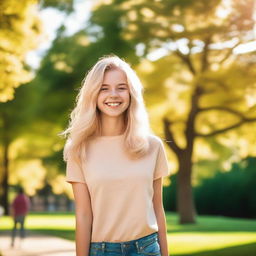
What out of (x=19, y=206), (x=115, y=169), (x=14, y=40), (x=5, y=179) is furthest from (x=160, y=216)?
(x=5, y=179)

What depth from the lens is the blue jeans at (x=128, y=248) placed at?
11.6 ft

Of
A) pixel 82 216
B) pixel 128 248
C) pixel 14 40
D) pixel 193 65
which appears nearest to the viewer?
pixel 128 248

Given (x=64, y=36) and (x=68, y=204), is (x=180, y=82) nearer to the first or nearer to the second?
(x=64, y=36)

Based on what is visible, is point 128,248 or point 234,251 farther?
point 234,251

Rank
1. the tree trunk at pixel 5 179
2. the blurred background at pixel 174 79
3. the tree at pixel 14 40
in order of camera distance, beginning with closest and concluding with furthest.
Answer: the tree at pixel 14 40 → the blurred background at pixel 174 79 → the tree trunk at pixel 5 179

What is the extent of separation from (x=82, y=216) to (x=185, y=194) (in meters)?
27.4

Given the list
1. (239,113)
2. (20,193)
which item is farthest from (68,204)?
(20,193)

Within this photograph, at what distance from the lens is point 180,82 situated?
2731 centimetres

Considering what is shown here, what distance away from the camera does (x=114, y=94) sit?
12.2 ft

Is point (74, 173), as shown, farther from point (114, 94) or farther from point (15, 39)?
point (15, 39)

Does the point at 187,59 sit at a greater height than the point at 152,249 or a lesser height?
greater

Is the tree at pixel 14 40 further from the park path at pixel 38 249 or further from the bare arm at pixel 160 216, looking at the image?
the bare arm at pixel 160 216

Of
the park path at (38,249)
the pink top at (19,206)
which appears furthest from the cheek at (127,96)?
the pink top at (19,206)

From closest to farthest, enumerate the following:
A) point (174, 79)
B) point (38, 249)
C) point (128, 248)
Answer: point (128, 248)
point (38, 249)
point (174, 79)
